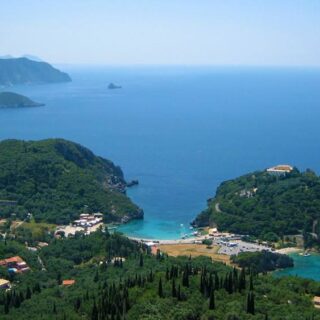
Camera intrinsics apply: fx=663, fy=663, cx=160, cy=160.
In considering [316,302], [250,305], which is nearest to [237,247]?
[316,302]

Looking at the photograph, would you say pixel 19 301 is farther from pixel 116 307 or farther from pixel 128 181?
pixel 128 181

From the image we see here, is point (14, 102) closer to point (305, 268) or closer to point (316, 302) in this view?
point (305, 268)

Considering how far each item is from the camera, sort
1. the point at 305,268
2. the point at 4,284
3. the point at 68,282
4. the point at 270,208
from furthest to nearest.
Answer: the point at 270,208 → the point at 305,268 → the point at 68,282 → the point at 4,284

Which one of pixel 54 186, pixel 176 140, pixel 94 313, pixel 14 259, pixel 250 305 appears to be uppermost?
pixel 250 305

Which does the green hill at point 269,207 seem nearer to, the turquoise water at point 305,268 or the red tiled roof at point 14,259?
the turquoise water at point 305,268

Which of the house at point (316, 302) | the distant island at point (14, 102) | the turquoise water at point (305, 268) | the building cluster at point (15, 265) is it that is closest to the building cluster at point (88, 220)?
the building cluster at point (15, 265)

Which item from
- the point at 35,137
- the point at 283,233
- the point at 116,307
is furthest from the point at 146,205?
the point at 35,137

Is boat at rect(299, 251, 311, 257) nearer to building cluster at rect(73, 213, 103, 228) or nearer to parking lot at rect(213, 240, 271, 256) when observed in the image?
parking lot at rect(213, 240, 271, 256)
